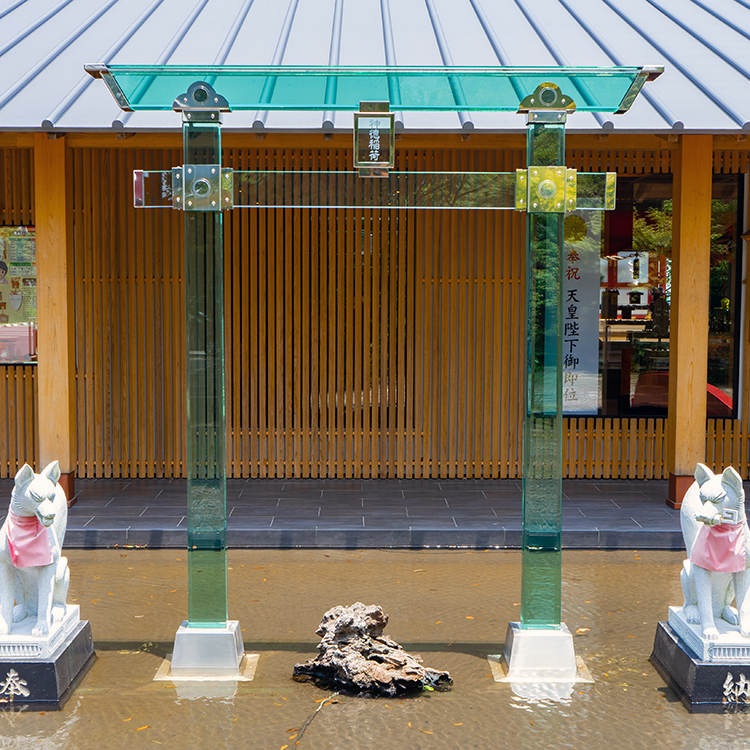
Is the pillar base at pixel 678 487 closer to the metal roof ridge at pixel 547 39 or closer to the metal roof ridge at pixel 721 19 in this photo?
the metal roof ridge at pixel 547 39

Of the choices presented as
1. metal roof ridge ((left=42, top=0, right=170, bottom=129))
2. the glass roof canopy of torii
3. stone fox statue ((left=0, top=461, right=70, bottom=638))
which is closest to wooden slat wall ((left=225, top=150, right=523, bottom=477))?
metal roof ridge ((left=42, top=0, right=170, bottom=129))

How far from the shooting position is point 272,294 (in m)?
9.83

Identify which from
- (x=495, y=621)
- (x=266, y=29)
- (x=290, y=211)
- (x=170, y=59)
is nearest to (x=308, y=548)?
(x=495, y=621)

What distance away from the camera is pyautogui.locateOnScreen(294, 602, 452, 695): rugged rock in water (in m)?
4.93

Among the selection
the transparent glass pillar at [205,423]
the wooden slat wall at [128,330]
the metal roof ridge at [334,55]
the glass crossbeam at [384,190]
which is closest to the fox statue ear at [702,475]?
the glass crossbeam at [384,190]

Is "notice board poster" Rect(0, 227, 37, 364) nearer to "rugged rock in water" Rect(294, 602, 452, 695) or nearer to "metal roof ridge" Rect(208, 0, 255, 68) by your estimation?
"metal roof ridge" Rect(208, 0, 255, 68)

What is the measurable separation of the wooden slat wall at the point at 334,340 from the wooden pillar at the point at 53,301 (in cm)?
134

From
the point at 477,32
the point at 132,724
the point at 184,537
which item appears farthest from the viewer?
the point at 477,32

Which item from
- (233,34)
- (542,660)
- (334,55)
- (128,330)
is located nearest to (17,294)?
(128,330)

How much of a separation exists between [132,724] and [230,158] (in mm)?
6640

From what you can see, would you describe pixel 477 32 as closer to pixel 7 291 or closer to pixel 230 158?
pixel 230 158

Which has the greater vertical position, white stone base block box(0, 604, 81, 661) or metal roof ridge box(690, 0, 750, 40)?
metal roof ridge box(690, 0, 750, 40)

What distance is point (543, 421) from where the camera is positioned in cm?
527

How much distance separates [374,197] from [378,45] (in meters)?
3.92
